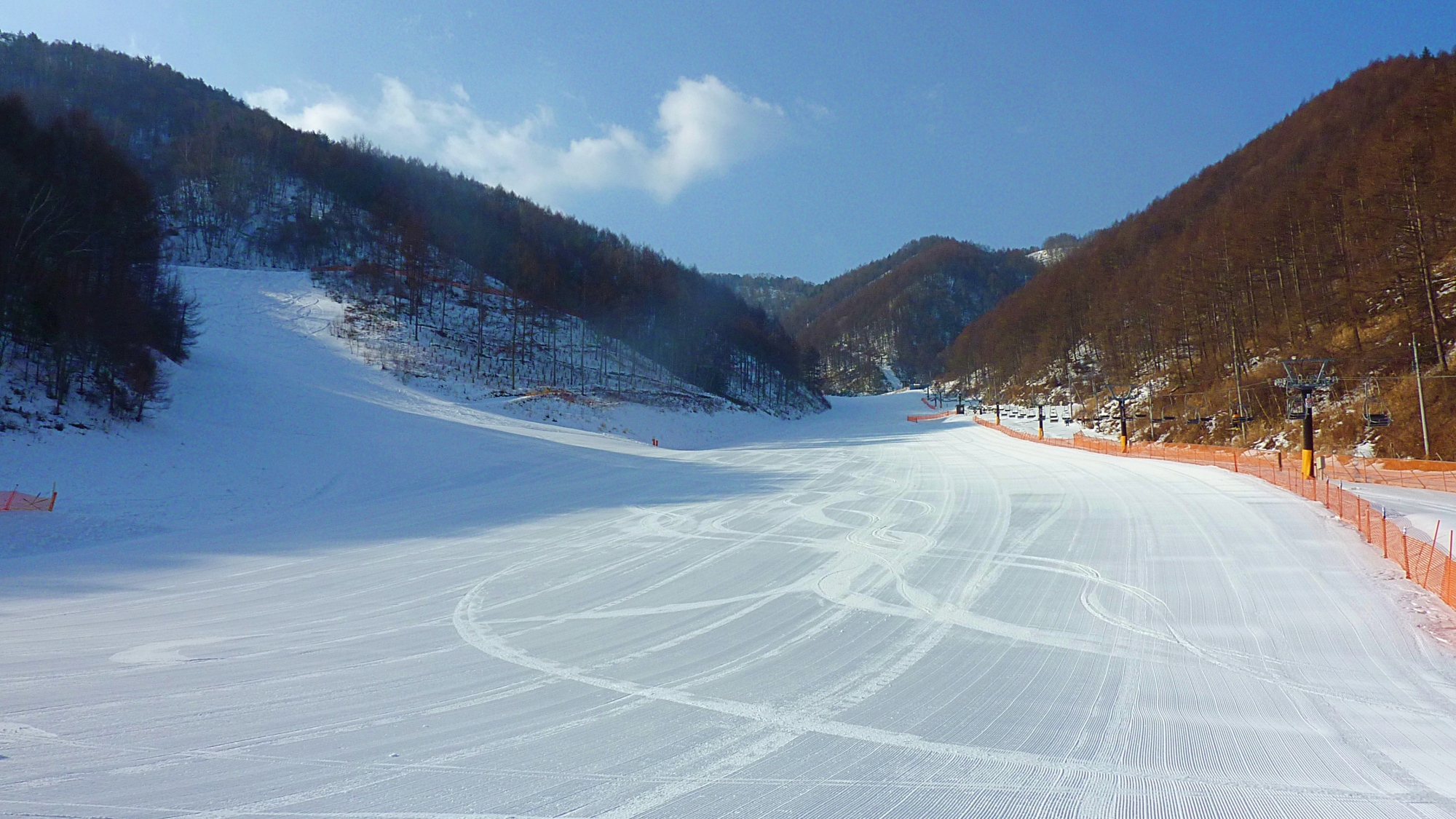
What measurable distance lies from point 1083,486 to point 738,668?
1653 centimetres

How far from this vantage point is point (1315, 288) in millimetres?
39375

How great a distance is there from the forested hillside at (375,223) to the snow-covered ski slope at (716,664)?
181 ft

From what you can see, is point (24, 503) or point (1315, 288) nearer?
point (24, 503)

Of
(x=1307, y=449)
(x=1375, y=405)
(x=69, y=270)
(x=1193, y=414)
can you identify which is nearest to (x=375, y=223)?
(x=69, y=270)

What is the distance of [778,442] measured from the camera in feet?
140

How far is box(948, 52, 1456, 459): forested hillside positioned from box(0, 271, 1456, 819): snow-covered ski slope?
834 inches

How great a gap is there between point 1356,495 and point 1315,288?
3441cm

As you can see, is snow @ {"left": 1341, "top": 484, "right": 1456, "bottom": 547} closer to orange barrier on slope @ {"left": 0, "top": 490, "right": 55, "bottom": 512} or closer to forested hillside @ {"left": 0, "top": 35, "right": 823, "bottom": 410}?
orange barrier on slope @ {"left": 0, "top": 490, "right": 55, "bottom": 512}

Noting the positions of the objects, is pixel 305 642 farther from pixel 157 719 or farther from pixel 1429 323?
pixel 1429 323

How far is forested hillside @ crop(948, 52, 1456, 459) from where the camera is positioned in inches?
1102

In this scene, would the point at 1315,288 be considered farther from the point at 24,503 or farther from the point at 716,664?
the point at 24,503

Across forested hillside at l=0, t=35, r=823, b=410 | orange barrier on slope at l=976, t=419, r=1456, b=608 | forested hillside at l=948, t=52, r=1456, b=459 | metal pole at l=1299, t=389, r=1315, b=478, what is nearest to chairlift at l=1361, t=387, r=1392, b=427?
forested hillside at l=948, t=52, r=1456, b=459

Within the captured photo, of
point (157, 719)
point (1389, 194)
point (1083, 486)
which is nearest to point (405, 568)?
point (157, 719)

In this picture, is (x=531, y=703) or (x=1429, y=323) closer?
(x=531, y=703)
